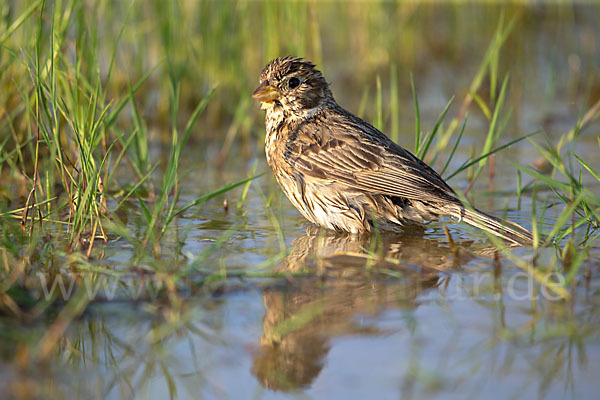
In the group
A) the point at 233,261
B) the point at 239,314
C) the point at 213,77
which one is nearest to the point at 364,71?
the point at 213,77

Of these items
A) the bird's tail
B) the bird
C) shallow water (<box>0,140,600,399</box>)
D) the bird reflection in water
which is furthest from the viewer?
the bird

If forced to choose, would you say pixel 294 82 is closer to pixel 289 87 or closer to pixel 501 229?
pixel 289 87

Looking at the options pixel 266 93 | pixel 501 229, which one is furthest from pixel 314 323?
pixel 266 93

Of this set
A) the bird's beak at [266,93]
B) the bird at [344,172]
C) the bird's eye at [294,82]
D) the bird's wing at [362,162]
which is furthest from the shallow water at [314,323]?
the bird's eye at [294,82]

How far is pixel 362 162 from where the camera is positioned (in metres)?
5.21

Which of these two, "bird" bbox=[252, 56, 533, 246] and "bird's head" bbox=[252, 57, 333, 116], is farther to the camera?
"bird's head" bbox=[252, 57, 333, 116]

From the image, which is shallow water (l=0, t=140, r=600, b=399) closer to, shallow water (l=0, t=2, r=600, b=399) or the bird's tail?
shallow water (l=0, t=2, r=600, b=399)

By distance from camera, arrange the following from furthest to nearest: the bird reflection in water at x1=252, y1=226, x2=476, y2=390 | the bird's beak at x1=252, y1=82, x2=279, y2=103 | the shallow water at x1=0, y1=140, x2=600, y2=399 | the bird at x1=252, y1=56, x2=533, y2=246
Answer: the bird's beak at x1=252, y1=82, x2=279, y2=103
the bird at x1=252, y1=56, x2=533, y2=246
the bird reflection in water at x1=252, y1=226, x2=476, y2=390
the shallow water at x1=0, y1=140, x2=600, y2=399

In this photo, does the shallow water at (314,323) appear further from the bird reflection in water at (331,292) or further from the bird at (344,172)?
the bird at (344,172)

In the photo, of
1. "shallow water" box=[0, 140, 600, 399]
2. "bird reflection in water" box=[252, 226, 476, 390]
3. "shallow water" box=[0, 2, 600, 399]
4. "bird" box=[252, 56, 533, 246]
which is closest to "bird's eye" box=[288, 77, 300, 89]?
"bird" box=[252, 56, 533, 246]

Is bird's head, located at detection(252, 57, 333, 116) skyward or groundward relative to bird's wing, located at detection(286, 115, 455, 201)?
skyward

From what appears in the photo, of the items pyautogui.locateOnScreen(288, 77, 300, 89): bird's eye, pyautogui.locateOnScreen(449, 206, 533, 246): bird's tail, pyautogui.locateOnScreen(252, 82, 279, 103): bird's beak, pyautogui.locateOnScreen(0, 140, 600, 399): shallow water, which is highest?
pyautogui.locateOnScreen(288, 77, 300, 89): bird's eye

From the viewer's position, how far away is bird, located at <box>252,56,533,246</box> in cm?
496

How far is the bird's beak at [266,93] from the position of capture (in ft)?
18.6
